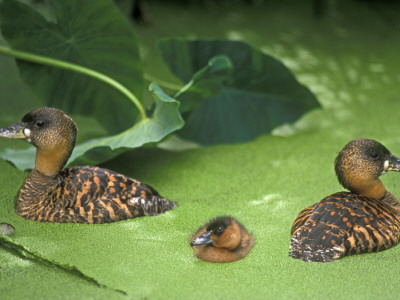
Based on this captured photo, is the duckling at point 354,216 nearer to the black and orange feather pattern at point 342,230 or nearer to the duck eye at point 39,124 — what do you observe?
the black and orange feather pattern at point 342,230

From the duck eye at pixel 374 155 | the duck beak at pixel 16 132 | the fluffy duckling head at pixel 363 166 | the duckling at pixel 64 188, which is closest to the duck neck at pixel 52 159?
the duckling at pixel 64 188

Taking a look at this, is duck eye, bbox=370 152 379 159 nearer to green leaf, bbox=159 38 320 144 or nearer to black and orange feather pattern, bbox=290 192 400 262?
black and orange feather pattern, bbox=290 192 400 262

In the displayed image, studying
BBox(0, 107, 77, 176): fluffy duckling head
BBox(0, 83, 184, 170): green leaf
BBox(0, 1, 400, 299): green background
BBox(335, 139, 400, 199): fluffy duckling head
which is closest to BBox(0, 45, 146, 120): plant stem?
BBox(0, 83, 184, 170): green leaf

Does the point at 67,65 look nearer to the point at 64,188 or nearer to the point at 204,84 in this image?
the point at 204,84

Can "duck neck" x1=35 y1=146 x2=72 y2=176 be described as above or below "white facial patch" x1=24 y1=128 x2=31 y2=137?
below

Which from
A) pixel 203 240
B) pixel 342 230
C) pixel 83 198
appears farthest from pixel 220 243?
pixel 83 198

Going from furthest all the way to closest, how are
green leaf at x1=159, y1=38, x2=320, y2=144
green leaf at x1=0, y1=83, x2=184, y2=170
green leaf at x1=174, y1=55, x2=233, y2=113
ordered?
1. green leaf at x1=159, y1=38, x2=320, y2=144
2. green leaf at x1=174, y1=55, x2=233, y2=113
3. green leaf at x1=0, y1=83, x2=184, y2=170

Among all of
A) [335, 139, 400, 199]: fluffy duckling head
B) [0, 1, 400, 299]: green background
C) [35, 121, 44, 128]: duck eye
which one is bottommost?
[0, 1, 400, 299]: green background
